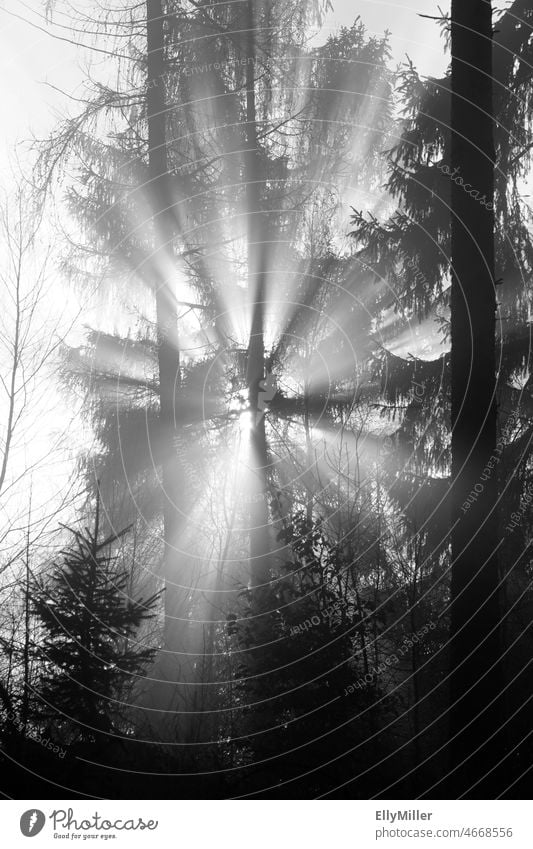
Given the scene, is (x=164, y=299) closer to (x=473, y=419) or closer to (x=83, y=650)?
(x=83, y=650)

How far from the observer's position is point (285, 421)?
10.5 meters

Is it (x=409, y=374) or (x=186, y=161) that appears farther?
(x=186, y=161)

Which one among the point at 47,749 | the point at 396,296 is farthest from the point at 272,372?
the point at 47,749

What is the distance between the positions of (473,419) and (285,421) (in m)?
5.50

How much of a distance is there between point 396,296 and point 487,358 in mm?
4266

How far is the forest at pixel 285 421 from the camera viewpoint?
5273 millimetres

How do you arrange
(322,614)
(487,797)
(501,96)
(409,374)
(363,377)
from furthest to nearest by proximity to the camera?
(363,377) < (409,374) < (501,96) < (322,614) < (487,797)

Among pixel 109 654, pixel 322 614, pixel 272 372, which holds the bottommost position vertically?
pixel 109 654

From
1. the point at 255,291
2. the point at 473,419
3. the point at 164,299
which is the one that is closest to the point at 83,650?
the point at 473,419

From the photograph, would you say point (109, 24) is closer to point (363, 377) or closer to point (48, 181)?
point (48, 181)

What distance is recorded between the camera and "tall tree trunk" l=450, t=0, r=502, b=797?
5.01m

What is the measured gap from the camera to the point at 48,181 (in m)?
9.23

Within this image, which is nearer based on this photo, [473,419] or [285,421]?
[473,419]

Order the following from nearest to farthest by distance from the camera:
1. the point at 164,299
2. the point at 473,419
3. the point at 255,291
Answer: the point at 473,419
the point at 164,299
the point at 255,291
